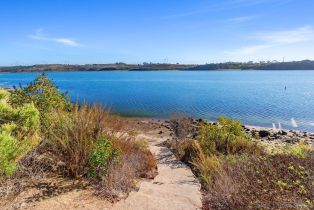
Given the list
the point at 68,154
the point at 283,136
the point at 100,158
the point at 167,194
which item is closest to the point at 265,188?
A: the point at 167,194

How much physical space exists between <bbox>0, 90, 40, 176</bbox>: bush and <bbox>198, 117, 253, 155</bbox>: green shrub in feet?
22.8

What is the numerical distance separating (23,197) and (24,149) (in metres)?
1.31

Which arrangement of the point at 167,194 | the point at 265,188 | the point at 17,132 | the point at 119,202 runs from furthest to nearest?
the point at 17,132 < the point at 167,194 < the point at 119,202 < the point at 265,188

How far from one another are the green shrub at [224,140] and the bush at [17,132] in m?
6.94

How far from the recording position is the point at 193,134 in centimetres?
1934

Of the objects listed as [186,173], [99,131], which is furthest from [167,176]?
[99,131]

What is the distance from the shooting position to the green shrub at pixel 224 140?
46.5 feet

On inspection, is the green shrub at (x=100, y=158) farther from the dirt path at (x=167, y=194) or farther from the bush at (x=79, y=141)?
the dirt path at (x=167, y=194)

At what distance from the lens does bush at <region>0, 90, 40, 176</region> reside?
7083mm

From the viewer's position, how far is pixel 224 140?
14.7 m

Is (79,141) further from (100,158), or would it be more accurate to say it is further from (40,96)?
(40,96)

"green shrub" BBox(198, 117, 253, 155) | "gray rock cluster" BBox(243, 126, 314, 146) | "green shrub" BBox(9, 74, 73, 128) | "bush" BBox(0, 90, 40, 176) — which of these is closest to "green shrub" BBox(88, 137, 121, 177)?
"bush" BBox(0, 90, 40, 176)

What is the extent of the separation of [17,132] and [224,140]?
8.41 metres

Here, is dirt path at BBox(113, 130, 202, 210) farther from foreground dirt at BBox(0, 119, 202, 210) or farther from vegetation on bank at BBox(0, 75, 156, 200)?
vegetation on bank at BBox(0, 75, 156, 200)
